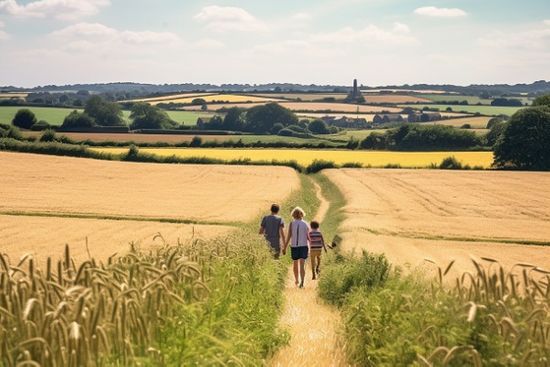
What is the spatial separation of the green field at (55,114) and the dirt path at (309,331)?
116 metres

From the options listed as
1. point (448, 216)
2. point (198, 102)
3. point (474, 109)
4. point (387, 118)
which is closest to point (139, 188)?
point (448, 216)

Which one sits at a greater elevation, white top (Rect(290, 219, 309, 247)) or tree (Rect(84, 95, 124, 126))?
white top (Rect(290, 219, 309, 247))

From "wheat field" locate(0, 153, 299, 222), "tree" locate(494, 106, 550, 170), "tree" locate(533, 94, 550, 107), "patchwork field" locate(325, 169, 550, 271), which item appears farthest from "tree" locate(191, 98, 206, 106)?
"patchwork field" locate(325, 169, 550, 271)

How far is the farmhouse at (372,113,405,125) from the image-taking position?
535 feet

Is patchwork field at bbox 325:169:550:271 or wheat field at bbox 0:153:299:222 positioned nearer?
patchwork field at bbox 325:169:550:271

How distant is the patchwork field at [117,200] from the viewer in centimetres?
2659

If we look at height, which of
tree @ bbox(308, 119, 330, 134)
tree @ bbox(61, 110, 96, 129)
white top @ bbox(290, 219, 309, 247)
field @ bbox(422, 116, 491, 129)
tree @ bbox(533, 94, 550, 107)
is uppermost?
tree @ bbox(533, 94, 550, 107)

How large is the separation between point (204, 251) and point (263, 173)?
167ft

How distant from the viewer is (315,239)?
1823 cm

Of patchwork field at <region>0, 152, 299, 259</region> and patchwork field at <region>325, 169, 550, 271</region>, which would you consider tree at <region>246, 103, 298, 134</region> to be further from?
patchwork field at <region>325, 169, 550, 271</region>

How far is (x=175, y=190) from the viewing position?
47094 millimetres

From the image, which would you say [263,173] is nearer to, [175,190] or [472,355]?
[175,190]

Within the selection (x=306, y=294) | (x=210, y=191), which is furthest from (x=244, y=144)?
(x=306, y=294)

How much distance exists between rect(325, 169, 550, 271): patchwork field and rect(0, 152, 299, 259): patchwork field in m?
5.73
